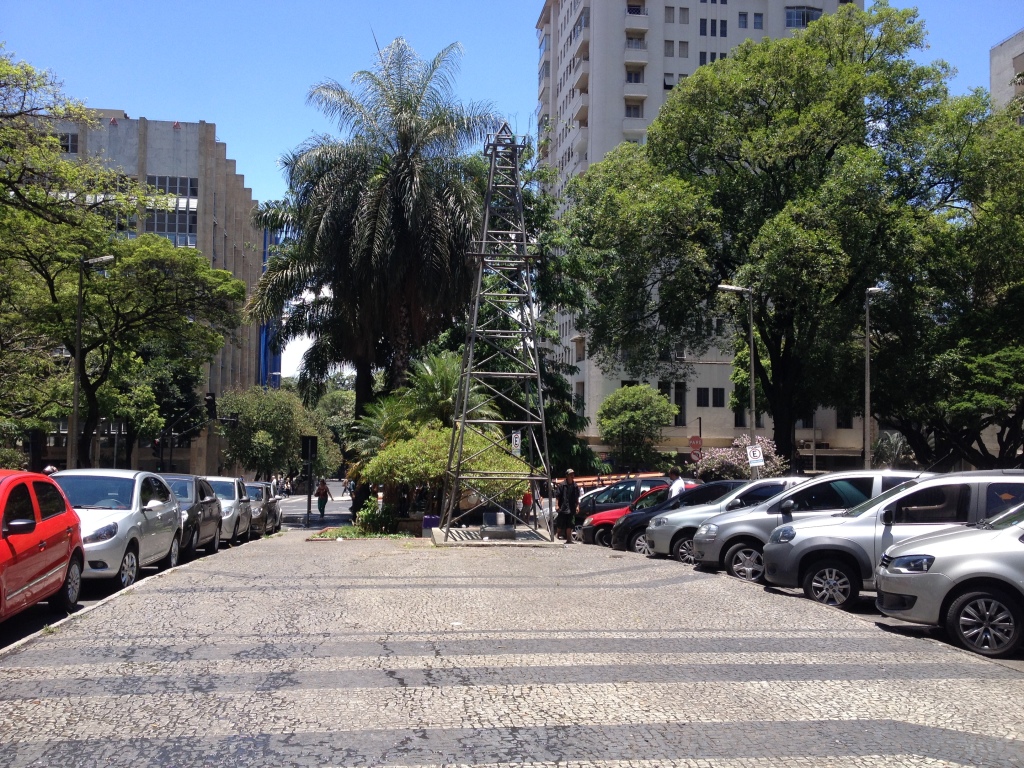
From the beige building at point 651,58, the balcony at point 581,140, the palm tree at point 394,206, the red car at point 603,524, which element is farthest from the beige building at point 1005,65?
the red car at point 603,524

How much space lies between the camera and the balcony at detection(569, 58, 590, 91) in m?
68.7

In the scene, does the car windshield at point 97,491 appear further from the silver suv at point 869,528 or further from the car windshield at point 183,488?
the silver suv at point 869,528

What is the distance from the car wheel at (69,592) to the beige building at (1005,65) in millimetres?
54486

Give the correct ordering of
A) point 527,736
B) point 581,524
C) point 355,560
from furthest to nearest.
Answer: point 581,524
point 355,560
point 527,736

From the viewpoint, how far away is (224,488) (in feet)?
75.4

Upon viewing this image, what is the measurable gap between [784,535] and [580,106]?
61.1 meters

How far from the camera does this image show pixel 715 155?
32.2 m

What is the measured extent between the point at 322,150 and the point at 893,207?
1856cm

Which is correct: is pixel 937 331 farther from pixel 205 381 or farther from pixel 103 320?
pixel 205 381

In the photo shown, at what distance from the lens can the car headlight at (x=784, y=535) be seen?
468 inches

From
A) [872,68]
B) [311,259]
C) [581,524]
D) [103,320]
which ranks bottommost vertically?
[581,524]

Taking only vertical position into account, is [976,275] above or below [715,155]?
below

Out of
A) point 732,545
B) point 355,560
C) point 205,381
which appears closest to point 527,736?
point 732,545

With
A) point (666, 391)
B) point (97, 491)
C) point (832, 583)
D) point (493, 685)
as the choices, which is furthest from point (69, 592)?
point (666, 391)
